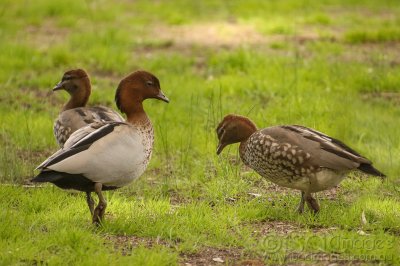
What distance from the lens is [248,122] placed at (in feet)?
26.3

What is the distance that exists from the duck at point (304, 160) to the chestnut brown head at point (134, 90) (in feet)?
3.34

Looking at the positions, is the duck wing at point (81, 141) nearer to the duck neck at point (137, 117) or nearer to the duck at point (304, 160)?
the duck neck at point (137, 117)

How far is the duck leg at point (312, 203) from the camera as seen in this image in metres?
7.44

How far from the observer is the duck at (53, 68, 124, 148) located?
8.36 metres

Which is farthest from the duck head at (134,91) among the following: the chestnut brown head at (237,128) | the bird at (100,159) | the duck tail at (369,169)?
the duck tail at (369,169)

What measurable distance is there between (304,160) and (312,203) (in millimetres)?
435

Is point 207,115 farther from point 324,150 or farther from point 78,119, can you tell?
point 324,150

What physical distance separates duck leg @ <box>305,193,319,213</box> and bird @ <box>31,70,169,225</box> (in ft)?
4.55

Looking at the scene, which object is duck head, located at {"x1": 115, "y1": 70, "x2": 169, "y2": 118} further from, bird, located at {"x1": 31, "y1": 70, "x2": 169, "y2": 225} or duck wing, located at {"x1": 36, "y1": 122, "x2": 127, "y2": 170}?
duck wing, located at {"x1": 36, "y1": 122, "x2": 127, "y2": 170}

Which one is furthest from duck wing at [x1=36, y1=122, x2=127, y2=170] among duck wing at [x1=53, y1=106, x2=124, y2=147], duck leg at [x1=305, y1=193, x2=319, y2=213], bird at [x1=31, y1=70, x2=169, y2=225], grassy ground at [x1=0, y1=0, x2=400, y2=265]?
duck leg at [x1=305, y1=193, x2=319, y2=213]

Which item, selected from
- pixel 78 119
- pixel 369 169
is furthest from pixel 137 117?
pixel 369 169

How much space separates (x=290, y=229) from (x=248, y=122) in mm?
1240

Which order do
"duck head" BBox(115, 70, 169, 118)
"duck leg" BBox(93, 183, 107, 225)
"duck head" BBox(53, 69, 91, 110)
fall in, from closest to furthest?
"duck leg" BBox(93, 183, 107, 225)
"duck head" BBox(115, 70, 169, 118)
"duck head" BBox(53, 69, 91, 110)

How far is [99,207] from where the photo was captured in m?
6.98
